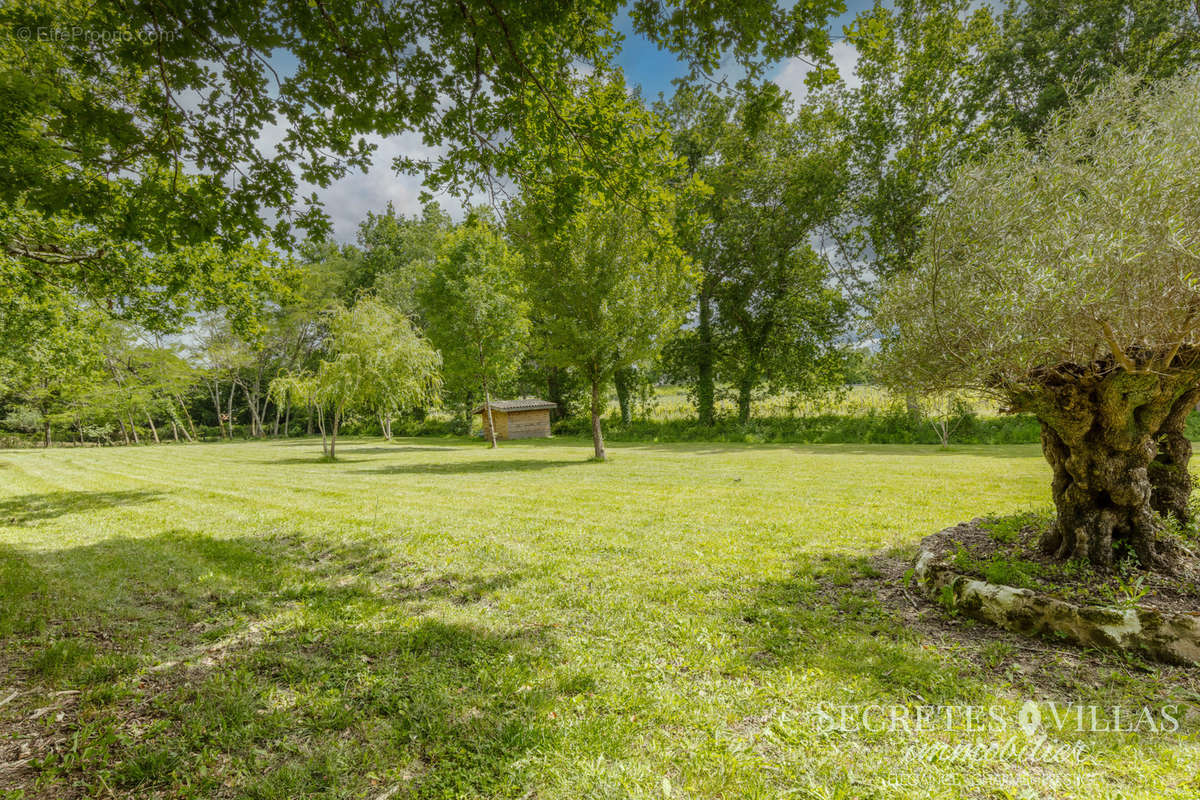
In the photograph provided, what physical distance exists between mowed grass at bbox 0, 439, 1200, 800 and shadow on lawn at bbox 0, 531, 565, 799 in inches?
0.7

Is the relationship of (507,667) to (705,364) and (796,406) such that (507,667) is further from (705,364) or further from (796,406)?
(796,406)

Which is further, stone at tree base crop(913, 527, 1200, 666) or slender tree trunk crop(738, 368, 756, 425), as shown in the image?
slender tree trunk crop(738, 368, 756, 425)

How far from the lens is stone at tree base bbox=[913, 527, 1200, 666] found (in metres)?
2.94

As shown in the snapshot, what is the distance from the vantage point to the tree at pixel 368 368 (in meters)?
17.0

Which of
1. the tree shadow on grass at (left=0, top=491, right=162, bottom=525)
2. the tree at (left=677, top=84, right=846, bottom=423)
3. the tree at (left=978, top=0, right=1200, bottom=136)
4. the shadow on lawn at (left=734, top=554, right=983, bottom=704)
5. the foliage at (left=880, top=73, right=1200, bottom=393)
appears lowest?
the shadow on lawn at (left=734, top=554, right=983, bottom=704)

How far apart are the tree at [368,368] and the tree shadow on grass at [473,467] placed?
3512 mm

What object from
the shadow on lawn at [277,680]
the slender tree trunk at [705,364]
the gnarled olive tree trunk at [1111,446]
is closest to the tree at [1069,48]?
the slender tree trunk at [705,364]

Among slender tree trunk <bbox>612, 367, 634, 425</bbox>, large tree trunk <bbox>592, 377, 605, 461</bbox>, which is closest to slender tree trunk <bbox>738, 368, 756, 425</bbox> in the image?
slender tree trunk <bbox>612, 367, 634, 425</bbox>

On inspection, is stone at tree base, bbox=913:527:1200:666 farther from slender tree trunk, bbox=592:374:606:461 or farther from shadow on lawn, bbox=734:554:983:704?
slender tree trunk, bbox=592:374:606:461

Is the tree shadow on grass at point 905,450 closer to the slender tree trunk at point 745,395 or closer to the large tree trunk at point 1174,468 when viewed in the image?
the slender tree trunk at point 745,395

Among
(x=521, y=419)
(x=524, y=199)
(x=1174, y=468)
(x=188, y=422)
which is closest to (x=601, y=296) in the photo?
A: (x=524, y=199)

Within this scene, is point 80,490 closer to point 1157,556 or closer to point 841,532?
point 841,532

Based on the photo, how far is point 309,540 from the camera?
6418mm

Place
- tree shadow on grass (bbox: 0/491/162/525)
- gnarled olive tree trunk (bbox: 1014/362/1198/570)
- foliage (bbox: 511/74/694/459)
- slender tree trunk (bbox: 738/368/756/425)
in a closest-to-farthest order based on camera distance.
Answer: gnarled olive tree trunk (bbox: 1014/362/1198/570) → tree shadow on grass (bbox: 0/491/162/525) → foliage (bbox: 511/74/694/459) → slender tree trunk (bbox: 738/368/756/425)
